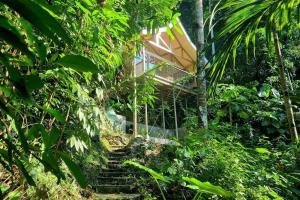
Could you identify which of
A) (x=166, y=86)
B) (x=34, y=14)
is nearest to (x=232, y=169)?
(x=34, y=14)

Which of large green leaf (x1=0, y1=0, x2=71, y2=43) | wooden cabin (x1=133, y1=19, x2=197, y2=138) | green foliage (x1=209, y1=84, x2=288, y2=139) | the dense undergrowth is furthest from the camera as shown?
wooden cabin (x1=133, y1=19, x2=197, y2=138)

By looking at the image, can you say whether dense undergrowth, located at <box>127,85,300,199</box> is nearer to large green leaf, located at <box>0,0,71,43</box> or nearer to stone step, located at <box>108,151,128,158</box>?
large green leaf, located at <box>0,0,71,43</box>

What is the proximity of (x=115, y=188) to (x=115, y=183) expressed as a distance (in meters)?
0.38

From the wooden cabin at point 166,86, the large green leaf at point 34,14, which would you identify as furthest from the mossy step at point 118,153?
the large green leaf at point 34,14

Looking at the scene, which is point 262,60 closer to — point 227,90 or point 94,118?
point 227,90

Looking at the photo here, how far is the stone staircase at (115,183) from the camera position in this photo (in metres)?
6.43

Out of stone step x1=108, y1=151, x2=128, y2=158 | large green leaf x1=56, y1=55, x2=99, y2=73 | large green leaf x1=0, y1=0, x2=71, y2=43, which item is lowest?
stone step x1=108, y1=151, x2=128, y2=158

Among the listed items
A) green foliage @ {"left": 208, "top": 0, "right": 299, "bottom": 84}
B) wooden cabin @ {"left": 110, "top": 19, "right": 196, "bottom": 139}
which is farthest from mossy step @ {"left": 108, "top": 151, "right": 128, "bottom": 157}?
green foliage @ {"left": 208, "top": 0, "right": 299, "bottom": 84}

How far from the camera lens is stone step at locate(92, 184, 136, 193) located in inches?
274

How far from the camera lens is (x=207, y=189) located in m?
2.15

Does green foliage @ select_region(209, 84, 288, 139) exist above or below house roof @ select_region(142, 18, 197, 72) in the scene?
below

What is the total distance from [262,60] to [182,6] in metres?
16.8

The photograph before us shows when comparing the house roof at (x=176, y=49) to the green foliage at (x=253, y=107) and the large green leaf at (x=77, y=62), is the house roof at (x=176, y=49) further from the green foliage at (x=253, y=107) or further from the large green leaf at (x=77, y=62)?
the large green leaf at (x=77, y=62)

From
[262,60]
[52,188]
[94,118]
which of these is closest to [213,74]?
[94,118]
